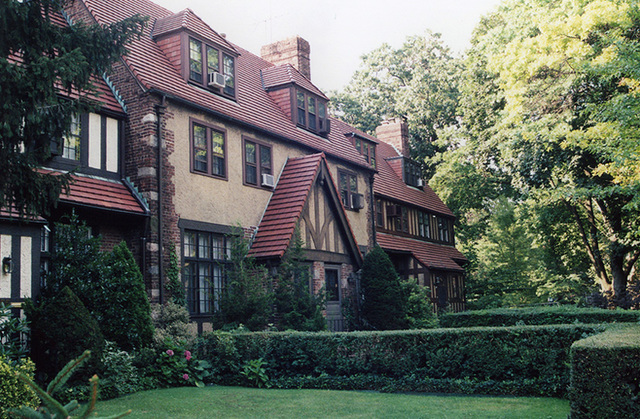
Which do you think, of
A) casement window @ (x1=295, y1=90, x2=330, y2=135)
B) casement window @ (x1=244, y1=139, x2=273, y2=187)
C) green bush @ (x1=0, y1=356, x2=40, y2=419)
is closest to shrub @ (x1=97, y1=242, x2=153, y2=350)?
green bush @ (x1=0, y1=356, x2=40, y2=419)

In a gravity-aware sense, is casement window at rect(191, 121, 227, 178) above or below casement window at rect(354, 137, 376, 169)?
below

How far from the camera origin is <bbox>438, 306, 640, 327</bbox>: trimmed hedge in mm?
18266

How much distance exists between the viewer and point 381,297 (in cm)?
2222

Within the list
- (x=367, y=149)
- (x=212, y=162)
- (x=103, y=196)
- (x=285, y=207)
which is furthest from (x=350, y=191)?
(x=103, y=196)

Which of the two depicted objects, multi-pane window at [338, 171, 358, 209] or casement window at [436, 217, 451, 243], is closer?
multi-pane window at [338, 171, 358, 209]

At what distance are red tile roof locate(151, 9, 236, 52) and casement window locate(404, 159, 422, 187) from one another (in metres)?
17.7

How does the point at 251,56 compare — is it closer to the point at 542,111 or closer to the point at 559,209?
the point at 542,111

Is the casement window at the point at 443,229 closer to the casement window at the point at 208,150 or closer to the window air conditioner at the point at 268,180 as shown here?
the window air conditioner at the point at 268,180

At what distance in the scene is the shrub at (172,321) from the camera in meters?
14.7

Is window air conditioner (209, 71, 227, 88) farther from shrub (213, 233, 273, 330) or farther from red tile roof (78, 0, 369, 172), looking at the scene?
shrub (213, 233, 273, 330)

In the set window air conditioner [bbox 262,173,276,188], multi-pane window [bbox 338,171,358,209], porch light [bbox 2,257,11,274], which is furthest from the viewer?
multi-pane window [bbox 338,171,358,209]

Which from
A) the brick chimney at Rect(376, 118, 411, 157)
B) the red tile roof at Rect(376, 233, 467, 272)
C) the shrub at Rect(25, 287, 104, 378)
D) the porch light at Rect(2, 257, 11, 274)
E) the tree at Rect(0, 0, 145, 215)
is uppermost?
the brick chimney at Rect(376, 118, 411, 157)

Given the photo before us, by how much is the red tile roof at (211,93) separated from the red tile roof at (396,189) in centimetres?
473

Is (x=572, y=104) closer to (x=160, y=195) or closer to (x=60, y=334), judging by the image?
(x=160, y=195)
